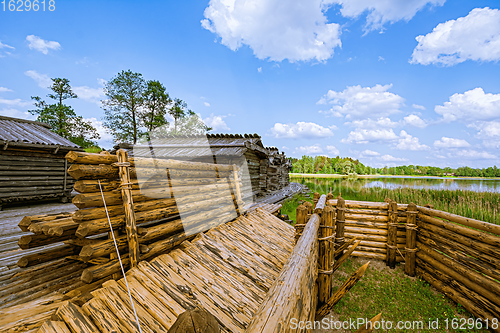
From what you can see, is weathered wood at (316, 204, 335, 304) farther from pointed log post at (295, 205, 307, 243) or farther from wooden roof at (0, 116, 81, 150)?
wooden roof at (0, 116, 81, 150)

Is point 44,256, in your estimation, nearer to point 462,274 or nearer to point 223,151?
point 462,274

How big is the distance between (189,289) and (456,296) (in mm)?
5821

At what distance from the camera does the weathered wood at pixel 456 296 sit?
3809mm

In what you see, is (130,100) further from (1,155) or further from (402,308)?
(402,308)

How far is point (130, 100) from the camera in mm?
25219

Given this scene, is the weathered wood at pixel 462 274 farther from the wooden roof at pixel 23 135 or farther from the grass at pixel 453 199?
the wooden roof at pixel 23 135

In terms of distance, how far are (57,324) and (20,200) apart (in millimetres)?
12272

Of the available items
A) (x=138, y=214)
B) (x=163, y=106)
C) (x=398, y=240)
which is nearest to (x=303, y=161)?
(x=163, y=106)

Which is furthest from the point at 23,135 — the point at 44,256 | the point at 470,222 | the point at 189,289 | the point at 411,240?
the point at 470,222

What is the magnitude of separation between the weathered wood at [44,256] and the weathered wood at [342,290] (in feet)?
14.0

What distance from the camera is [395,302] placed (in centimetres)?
473

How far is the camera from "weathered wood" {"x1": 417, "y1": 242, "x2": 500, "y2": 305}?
3.67m

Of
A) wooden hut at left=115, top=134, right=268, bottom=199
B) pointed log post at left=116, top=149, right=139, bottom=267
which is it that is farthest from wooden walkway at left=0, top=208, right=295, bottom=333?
wooden hut at left=115, top=134, right=268, bottom=199

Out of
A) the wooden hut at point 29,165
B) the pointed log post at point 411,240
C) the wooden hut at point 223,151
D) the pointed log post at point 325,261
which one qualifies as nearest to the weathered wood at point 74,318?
the pointed log post at point 325,261
